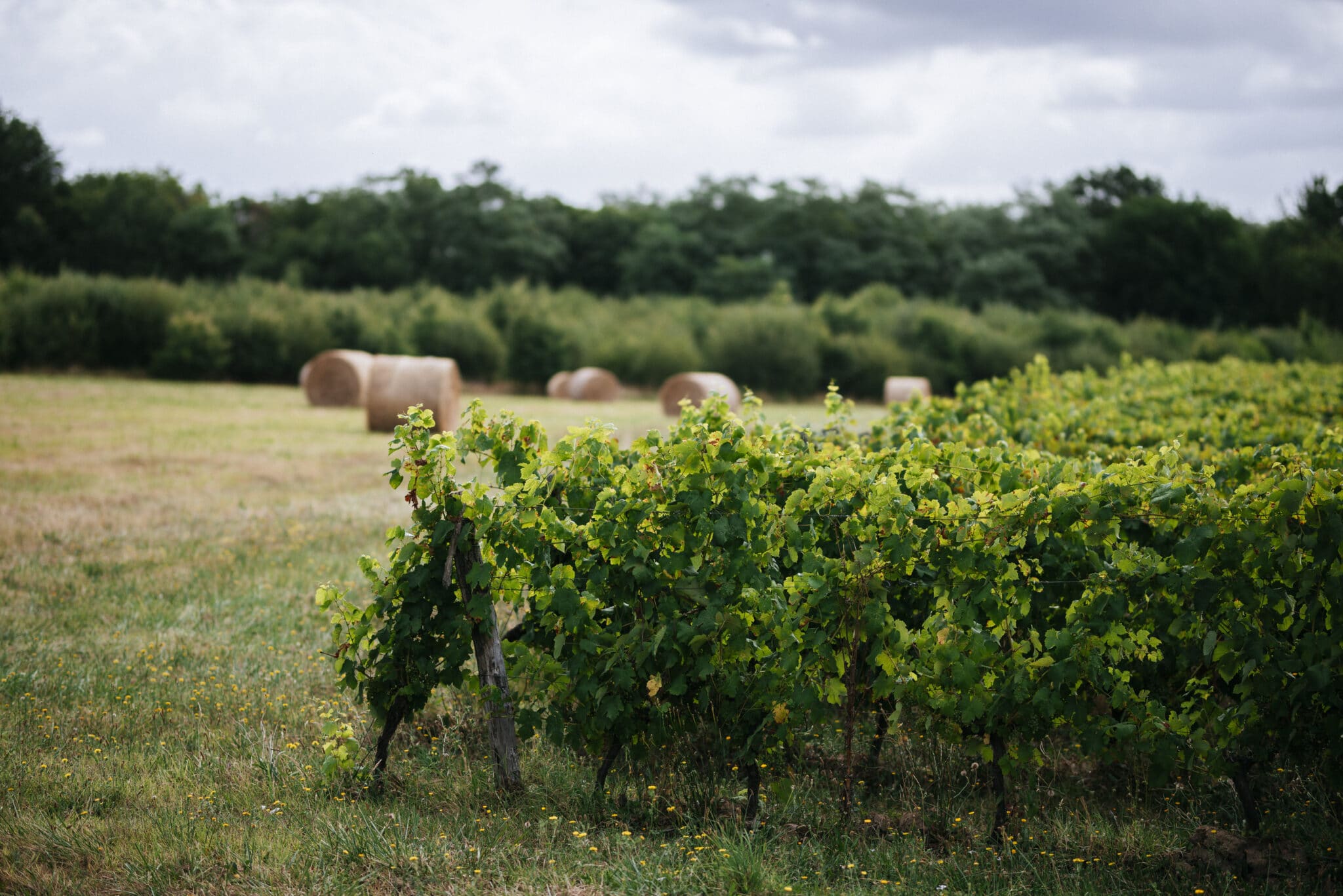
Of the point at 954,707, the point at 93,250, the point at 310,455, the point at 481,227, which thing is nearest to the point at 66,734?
the point at 954,707

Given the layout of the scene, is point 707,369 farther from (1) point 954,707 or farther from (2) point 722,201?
(1) point 954,707

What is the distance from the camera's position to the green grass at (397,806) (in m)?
3.11

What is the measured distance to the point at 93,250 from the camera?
41.1 meters

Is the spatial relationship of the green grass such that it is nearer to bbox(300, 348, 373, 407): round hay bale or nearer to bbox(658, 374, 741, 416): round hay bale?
bbox(300, 348, 373, 407): round hay bale

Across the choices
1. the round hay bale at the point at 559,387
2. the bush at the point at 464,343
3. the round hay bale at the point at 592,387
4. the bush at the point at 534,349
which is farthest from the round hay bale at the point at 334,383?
the bush at the point at 534,349

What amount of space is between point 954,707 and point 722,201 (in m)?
58.4

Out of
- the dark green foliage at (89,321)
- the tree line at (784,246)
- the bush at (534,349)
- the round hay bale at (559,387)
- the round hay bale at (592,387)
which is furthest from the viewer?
the tree line at (784,246)

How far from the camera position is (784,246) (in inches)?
2210

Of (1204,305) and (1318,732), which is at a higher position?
(1204,305)

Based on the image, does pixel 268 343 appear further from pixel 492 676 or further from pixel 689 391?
pixel 492 676

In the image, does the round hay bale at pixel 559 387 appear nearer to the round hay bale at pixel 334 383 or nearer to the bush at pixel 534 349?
the bush at pixel 534 349

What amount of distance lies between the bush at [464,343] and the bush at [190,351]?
267 inches

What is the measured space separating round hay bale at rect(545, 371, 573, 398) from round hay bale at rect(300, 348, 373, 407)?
359 inches

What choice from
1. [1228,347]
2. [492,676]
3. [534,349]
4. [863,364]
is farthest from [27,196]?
[1228,347]
